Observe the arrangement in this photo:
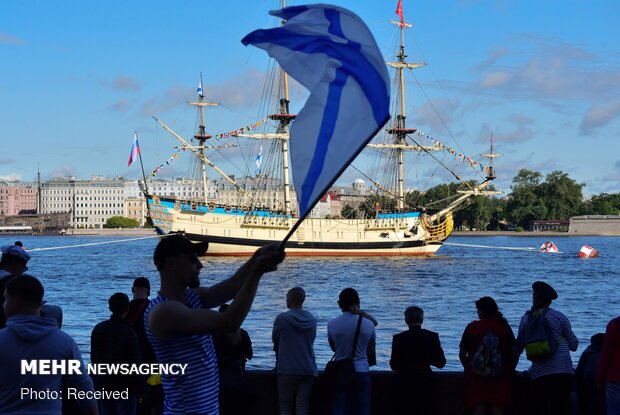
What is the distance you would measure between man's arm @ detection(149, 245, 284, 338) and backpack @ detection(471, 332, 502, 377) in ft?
9.71

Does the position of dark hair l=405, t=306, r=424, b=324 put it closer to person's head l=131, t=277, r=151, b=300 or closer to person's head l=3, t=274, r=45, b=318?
person's head l=131, t=277, r=151, b=300

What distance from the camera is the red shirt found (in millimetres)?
6066

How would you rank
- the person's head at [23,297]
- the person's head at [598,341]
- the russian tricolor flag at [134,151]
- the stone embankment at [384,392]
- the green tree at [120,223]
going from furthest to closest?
the green tree at [120,223]
the russian tricolor flag at [134,151]
the stone embankment at [384,392]
the person's head at [598,341]
the person's head at [23,297]

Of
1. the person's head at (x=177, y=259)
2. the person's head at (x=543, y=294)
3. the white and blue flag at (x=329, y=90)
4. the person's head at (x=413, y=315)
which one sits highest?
the white and blue flag at (x=329, y=90)

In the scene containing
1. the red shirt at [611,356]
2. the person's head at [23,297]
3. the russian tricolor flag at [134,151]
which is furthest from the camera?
the russian tricolor flag at [134,151]

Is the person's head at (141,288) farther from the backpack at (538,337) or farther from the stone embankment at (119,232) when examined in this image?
the stone embankment at (119,232)

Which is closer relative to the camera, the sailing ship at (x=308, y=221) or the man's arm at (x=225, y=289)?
the man's arm at (x=225, y=289)

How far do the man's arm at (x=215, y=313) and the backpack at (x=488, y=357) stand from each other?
2.96 metres

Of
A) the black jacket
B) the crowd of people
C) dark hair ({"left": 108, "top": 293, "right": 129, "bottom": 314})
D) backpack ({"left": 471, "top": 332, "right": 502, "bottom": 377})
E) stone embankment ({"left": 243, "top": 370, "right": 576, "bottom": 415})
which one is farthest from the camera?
stone embankment ({"left": 243, "top": 370, "right": 576, "bottom": 415})

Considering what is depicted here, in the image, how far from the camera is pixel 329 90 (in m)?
4.25

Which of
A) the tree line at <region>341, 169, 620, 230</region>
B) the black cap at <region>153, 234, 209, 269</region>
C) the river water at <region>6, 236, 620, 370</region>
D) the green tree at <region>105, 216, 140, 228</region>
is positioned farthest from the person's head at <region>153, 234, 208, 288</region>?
the green tree at <region>105, 216, 140, 228</region>

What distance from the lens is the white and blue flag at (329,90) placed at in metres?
4.06

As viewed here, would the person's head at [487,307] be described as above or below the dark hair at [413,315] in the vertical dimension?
above

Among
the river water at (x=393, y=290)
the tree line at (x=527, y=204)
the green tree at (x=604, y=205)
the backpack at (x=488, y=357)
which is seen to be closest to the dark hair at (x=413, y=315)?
the backpack at (x=488, y=357)
